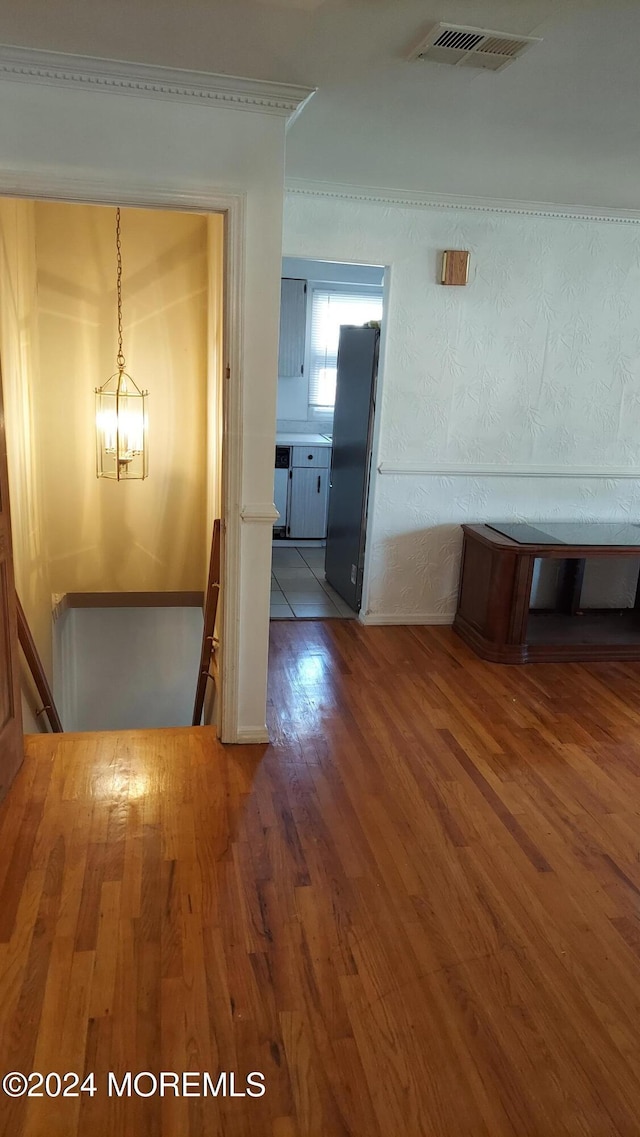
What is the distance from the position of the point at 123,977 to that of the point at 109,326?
3.45 metres

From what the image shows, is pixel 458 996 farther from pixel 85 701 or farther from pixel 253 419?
pixel 85 701

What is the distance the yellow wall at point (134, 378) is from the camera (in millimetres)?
4281

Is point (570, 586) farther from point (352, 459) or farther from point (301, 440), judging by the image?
point (301, 440)

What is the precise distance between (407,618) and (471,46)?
3311 mm

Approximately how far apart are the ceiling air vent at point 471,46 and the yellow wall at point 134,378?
2.27 metres

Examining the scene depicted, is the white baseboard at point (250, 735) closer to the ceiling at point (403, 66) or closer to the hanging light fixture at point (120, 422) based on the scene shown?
the hanging light fixture at point (120, 422)

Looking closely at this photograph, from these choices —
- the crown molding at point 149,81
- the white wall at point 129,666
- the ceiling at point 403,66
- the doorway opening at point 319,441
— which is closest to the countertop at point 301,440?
the doorway opening at point 319,441

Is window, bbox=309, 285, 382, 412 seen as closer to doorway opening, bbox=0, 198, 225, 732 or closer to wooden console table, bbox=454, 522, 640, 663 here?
doorway opening, bbox=0, 198, 225, 732

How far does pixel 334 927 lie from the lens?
229 cm

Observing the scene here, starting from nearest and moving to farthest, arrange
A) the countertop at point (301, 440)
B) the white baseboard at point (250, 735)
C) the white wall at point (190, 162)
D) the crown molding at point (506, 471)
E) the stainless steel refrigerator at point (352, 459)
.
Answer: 1. the white wall at point (190, 162)
2. the white baseboard at point (250, 735)
3. the crown molding at point (506, 471)
4. the stainless steel refrigerator at point (352, 459)
5. the countertop at point (301, 440)

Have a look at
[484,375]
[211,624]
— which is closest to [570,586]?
[484,375]

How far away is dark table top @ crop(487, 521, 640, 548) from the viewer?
4.41 meters

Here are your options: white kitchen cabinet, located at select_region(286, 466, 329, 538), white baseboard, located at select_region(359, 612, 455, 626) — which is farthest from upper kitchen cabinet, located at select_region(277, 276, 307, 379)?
white baseboard, located at select_region(359, 612, 455, 626)

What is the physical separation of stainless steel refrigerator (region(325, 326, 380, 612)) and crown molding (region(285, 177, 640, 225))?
0.73m
